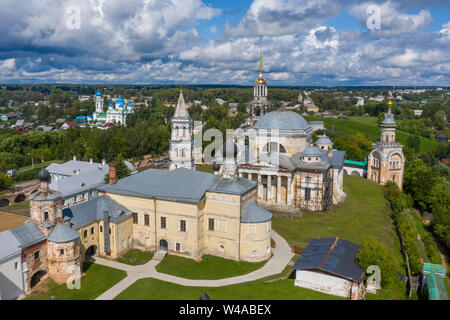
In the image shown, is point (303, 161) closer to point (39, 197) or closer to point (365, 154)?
point (39, 197)

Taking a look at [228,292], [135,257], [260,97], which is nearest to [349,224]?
[228,292]

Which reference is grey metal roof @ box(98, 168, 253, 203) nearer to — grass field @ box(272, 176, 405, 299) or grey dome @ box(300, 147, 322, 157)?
grass field @ box(272, 176, 405, 299)

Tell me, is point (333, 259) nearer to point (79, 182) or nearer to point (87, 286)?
point (87, 286)

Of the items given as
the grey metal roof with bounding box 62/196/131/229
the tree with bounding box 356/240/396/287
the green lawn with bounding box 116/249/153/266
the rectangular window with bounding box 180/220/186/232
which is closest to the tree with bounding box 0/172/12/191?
the grey metal roof with bounding box 62/196/131/229

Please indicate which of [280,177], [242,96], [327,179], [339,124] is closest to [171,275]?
[280,177]

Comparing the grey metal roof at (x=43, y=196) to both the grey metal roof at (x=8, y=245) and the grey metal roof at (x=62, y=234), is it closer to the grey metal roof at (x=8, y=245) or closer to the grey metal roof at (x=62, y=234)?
the grey metal roof at (x=62, y=234)
